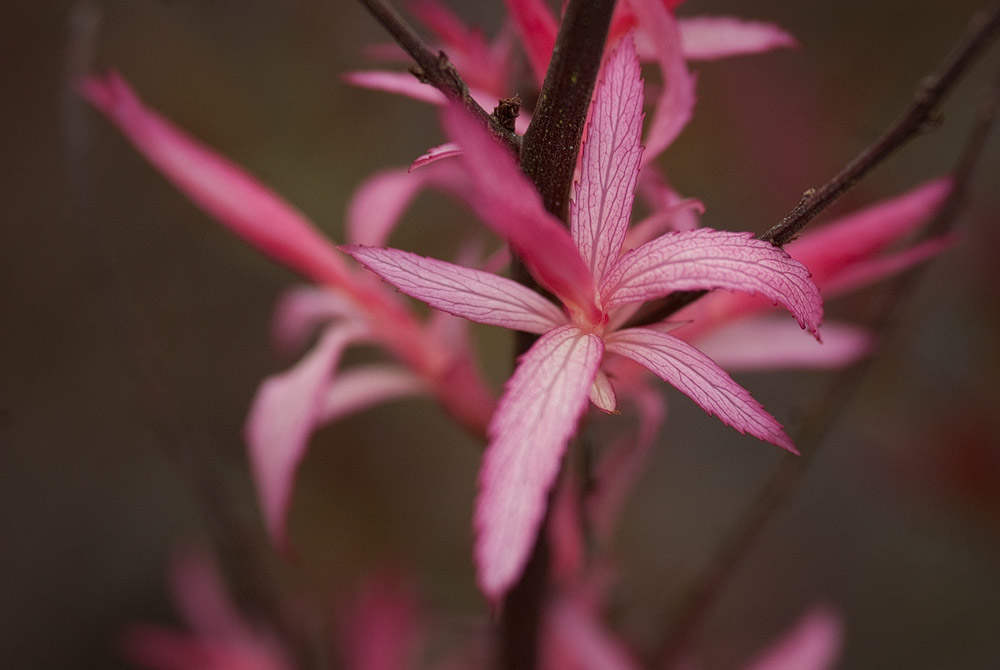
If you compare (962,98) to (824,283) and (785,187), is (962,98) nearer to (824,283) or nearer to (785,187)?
(785,187)

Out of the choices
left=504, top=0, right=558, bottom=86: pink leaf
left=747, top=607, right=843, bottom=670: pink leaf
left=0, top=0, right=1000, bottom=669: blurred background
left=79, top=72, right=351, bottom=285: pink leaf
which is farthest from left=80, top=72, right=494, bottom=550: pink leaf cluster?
left=0, top=0, right=1000, bottom=669: blurred background

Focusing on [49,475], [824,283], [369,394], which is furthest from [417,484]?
[824,283]

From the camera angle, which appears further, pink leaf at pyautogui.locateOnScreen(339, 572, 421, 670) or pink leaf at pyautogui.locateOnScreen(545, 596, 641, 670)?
pink leaf at pyautogui.locateOnScreen(339, 572, 421, 670)

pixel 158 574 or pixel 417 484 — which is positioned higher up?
pixel 417 484

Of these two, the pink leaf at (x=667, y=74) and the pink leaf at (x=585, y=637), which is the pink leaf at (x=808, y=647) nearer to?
the pink leaf at (x=585, y=637)

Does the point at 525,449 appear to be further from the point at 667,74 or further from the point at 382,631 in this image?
the point at 382,631

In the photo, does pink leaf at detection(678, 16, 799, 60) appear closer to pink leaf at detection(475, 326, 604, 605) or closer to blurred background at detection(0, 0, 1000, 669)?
pink leaf at detection(475, 326, 604, 605)

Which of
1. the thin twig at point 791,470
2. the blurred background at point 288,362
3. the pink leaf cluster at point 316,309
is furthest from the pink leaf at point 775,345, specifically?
the blurred background at point 288,362
